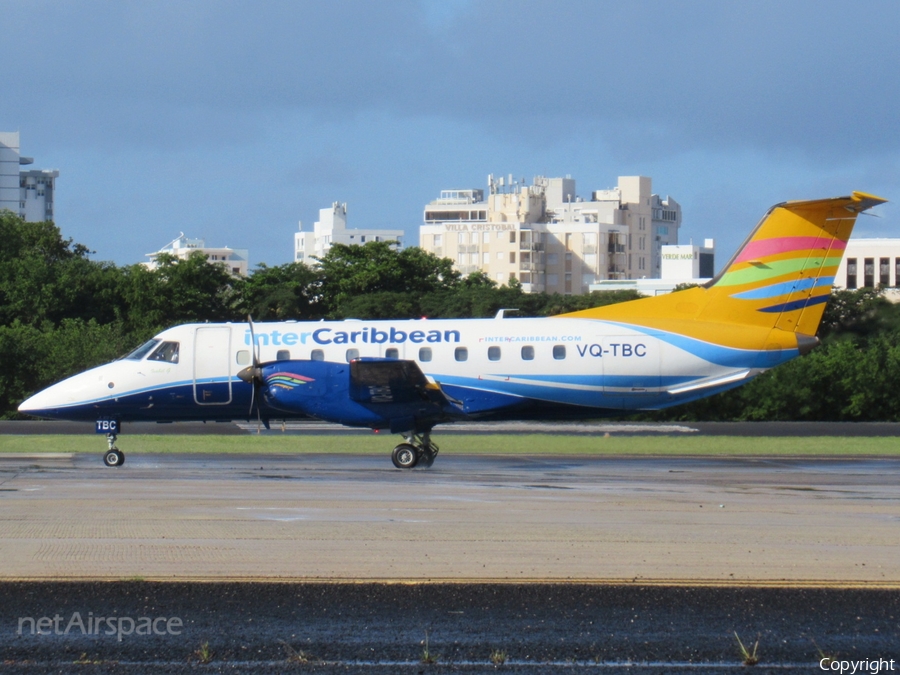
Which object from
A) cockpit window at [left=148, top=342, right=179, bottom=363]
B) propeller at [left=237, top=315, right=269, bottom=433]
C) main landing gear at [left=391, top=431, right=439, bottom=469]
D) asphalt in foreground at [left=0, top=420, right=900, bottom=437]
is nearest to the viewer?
main landing gear at [left=391, top=431, right=439, bottom=469]

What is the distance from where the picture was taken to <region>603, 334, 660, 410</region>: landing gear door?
2325cm

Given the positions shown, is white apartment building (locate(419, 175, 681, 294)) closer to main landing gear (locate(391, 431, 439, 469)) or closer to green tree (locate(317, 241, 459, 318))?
green tree (locate(317, 241, 459, 318))

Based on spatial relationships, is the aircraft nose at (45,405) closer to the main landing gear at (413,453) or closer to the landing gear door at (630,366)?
the main landing gear at (413,453)

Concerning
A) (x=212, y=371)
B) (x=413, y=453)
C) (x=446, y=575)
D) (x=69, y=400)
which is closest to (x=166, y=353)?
(x=212, y=371)

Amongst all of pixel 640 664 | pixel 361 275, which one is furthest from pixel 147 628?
pixel 361 275

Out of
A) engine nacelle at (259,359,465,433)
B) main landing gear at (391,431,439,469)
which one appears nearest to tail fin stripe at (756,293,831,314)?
engine nacelle at (259,359,465,433)

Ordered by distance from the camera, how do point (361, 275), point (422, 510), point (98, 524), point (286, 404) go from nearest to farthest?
point (98, 524)
point (422, 510)
point (286, 404)
point (361, 275)

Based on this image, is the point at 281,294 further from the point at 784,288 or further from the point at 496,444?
the point at 784,288

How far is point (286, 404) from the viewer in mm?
22641

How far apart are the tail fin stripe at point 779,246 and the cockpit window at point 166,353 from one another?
12.9 m

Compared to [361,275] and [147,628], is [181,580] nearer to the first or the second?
[147,628]

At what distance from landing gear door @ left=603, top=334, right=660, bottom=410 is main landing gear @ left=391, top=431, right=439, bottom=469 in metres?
4.10

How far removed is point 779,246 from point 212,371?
12922mm

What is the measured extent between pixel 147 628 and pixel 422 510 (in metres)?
6.64
